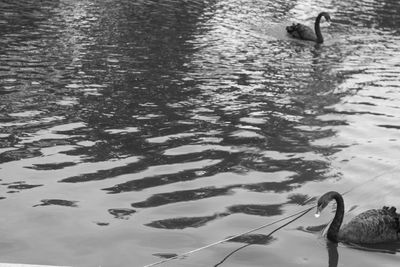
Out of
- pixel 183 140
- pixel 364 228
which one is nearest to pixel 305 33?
pixel 183 140

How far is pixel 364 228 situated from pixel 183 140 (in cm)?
411

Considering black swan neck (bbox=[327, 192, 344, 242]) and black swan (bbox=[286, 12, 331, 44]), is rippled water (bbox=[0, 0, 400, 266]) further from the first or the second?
black swan (bbox=[286, 12, 331, 44])

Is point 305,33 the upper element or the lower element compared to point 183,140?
upper

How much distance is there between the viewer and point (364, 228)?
820 cm

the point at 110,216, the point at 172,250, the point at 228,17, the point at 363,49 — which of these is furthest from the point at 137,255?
the point at 228,17

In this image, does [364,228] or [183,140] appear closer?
[364,228]

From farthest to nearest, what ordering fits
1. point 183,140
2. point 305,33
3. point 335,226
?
point 305,33, point 183,140, point 335,226

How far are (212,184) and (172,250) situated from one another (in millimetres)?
2085

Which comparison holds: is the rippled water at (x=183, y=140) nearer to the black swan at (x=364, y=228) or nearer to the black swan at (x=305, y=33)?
the black swan at (x=364, y=228)

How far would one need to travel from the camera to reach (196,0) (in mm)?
28453

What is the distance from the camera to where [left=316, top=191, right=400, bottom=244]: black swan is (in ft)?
26.8

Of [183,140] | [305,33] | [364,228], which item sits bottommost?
[364,228]

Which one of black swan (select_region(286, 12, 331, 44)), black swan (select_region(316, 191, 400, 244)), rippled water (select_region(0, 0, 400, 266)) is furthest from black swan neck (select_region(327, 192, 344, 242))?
black swan (select_region(286, 12, 331, 44))

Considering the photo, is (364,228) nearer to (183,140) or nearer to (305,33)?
(183,140)
